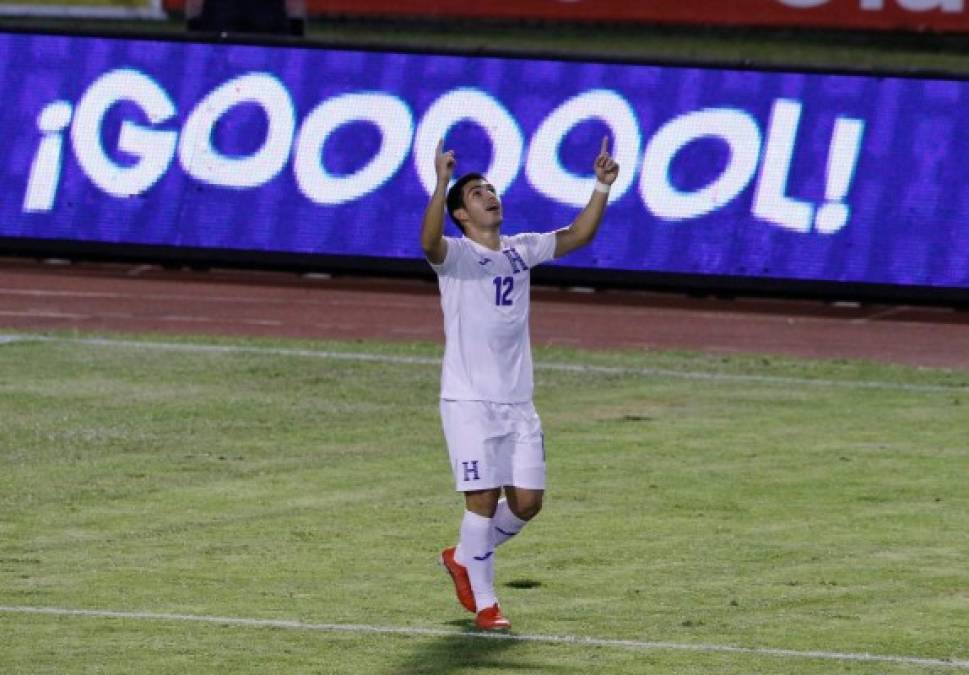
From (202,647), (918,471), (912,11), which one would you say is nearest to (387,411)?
(918,471)

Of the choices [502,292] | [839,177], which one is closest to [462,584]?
[502,292]

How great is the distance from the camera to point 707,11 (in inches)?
1663

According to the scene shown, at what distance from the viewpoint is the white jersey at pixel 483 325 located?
39.1ft

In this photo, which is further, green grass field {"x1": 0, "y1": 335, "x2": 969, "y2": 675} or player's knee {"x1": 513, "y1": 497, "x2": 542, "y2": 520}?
player's knee {"x1": 513, "y1": 497, "x2": 542, "y2": 520}

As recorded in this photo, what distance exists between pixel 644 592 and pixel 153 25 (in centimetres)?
3114

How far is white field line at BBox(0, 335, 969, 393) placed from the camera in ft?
70.2

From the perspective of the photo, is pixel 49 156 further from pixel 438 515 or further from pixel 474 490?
pixel 474 490

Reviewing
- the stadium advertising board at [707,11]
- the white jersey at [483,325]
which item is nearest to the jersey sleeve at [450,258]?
the white jersey at [483,325]

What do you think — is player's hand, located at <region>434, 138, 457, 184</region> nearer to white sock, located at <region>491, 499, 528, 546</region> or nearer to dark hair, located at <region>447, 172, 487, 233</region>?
dark hair, located at <region>447, 172, 487, 233</region>

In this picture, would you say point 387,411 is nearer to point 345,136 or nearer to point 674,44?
point 345,136

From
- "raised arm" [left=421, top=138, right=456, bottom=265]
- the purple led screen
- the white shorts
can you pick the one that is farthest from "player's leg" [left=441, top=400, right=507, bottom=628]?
the purple led screen

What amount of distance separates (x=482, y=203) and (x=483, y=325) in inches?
23.3

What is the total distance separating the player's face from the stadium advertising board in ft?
97.7

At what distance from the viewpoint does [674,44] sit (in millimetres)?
42031
